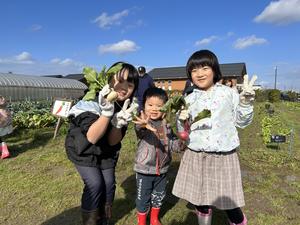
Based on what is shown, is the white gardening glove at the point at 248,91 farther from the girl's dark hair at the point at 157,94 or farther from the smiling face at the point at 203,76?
the girl's dark hair at the point at 157,94

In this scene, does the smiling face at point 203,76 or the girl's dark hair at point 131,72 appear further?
the girl's dark hair at point 131,72

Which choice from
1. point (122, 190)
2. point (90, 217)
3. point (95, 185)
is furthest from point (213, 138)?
point (122, 190)

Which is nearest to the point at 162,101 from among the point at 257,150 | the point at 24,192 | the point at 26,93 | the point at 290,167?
the point at 24,192

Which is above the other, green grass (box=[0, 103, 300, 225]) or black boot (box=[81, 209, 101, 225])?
black boot (box=[81, 209, 101, 225])

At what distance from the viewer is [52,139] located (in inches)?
343

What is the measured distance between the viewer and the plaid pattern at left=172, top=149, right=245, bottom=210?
2.71m

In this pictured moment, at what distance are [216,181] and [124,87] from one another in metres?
1.15

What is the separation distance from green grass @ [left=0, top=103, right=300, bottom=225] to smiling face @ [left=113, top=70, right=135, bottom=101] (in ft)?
5.42

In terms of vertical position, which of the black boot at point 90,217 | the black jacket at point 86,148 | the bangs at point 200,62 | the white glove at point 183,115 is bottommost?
the black boot at point 90,217

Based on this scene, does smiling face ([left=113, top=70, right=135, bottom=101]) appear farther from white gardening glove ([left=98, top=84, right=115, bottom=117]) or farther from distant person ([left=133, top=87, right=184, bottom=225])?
distant person ([left=133, top=87, right=184, bottom=225])

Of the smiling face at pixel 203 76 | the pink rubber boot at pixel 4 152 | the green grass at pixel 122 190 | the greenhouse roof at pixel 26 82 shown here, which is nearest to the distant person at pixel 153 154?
the green grass at pixel 122 190

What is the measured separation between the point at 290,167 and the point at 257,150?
1.37 meters

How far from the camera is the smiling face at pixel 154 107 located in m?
3.26

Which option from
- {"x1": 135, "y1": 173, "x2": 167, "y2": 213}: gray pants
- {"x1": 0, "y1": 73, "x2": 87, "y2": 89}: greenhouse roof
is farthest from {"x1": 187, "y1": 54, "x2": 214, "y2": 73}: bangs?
{"x1": 0, "y1": 73, "x2": 87, "y2": 89}: greenhouse roof
